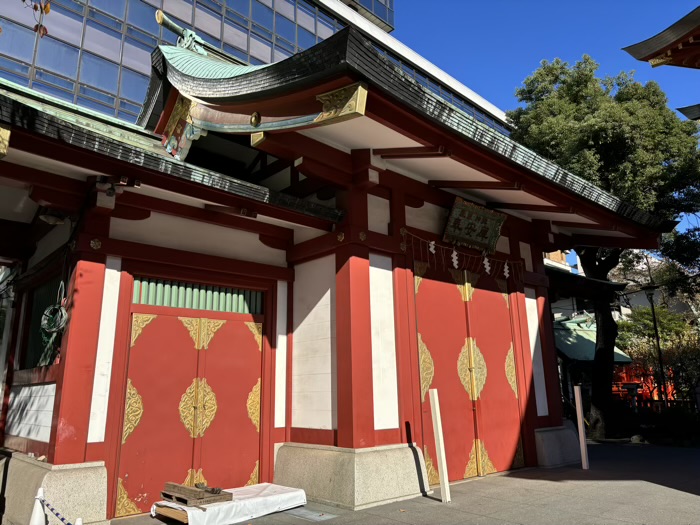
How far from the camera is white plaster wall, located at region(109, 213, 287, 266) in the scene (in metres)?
6.33

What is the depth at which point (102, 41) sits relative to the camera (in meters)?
21.9

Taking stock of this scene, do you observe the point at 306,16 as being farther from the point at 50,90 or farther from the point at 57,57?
the point at 50,90

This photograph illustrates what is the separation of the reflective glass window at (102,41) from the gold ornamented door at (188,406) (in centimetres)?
1988

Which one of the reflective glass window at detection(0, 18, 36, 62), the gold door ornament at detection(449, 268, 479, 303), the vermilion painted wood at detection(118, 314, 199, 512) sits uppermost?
the reflective glass window at detection(0, 18, 36, 62)

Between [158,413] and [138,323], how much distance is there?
112 centimetres

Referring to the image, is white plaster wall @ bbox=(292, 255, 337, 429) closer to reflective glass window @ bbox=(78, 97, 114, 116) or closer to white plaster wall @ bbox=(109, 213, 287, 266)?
white plaster wall @ bbox=(109, 213, 287, 266)

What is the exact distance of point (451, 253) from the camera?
8203 millimetres

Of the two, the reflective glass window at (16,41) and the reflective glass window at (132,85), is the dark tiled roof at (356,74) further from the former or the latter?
the reflective glass window at (132,85)

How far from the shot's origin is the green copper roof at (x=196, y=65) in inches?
251

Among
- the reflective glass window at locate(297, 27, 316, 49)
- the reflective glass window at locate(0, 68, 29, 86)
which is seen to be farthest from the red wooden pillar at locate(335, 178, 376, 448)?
the reflective glass window at locate(297, 27, 316, 49)

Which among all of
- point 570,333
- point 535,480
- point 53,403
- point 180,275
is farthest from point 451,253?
point 570,333

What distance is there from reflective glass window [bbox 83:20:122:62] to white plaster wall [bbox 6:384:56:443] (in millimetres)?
18951

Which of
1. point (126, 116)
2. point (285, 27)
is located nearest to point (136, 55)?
point (126, 116)

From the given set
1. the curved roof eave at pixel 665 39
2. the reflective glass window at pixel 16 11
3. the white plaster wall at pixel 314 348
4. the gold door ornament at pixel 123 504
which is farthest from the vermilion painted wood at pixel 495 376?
the reflective glass window at pixel 16 11
